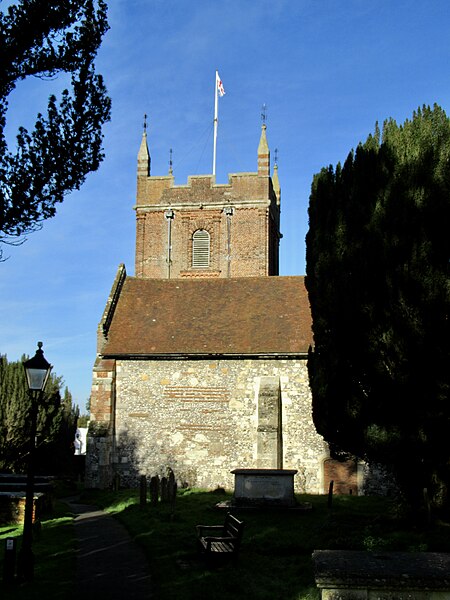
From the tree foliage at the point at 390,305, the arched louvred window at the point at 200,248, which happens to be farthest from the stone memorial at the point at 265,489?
the arched louvred window at the point at 200,248

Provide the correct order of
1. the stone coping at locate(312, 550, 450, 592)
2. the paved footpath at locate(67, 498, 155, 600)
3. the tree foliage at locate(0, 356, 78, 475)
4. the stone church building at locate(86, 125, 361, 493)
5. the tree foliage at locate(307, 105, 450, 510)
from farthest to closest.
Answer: the tree foliage at locate(0, 356, 78, 475)
the stone church building at locate(86, 125, 361, 493)
the tree foliage at locate(307, 105, 450, 510)
the paved footpath at locate(67, 498, 155, 600)
the stone coping at locate(312, 550, 450, 592)

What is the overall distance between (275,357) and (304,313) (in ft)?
9.78

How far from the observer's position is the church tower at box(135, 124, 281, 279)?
34938mm

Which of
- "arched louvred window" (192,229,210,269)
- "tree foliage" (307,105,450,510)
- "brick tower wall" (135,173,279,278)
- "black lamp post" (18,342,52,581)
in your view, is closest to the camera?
"black lamp post" (18,342,52,581)

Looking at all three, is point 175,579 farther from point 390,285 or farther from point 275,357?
point 275,357

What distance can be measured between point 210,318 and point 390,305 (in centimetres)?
1321

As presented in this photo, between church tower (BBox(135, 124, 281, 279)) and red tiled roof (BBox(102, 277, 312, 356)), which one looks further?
church tower (BBox(135, 124, 281, 279))

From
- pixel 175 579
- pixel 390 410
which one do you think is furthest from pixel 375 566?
pixel 390 410

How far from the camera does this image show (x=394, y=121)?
15.2 m

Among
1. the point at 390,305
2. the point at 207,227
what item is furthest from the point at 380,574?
the point at 207,227

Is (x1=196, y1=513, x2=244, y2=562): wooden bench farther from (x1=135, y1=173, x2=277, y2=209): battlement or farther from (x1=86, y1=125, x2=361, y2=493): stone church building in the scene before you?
(x1=135, y1=173, x2=277, y2=209): battlement

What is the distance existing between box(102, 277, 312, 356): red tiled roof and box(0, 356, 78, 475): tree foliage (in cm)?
528

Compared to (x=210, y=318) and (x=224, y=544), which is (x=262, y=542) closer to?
(x=224, y=544)

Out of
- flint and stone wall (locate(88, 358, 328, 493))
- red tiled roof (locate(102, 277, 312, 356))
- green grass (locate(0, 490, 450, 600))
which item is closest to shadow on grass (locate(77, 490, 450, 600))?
green grass (locate(0, 490, 450, 600))
